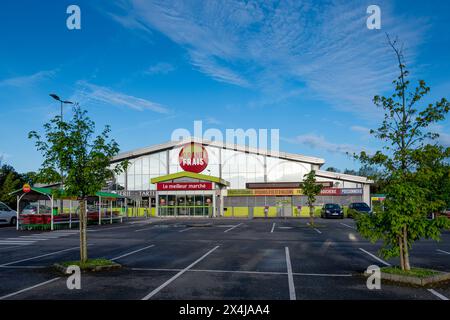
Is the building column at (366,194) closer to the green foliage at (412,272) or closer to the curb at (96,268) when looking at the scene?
the green foliage at (412,272)

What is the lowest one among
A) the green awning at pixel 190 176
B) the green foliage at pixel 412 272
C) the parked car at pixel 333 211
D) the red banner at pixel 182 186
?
the parked car at pixel 333 211

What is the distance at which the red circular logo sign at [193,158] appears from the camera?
47006 mm

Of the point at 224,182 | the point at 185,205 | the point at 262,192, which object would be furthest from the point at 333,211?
the point at 185,205

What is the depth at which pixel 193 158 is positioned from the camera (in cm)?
4734

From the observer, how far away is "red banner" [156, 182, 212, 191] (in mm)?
43141

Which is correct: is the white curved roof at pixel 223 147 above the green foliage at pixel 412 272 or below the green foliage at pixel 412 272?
above

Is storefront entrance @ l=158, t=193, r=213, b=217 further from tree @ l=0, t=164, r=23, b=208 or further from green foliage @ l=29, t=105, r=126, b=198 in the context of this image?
green foliage @ l=29, t=105, r=126, b=198

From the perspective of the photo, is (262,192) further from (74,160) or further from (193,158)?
(74,160)

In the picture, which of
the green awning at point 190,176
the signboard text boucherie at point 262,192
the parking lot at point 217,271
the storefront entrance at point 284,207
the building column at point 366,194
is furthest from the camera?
the storefront entrance at point 284,207

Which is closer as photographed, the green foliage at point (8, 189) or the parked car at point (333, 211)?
the parked car at point (333, 211)

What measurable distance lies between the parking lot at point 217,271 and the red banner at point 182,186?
26.0 m

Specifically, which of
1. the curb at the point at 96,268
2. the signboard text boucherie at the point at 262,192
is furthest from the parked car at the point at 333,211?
the curb at the point at 96,268

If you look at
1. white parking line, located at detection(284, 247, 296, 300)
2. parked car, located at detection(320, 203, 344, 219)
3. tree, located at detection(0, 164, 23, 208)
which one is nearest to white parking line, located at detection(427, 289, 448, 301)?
white parking line, located at detection(284, 247, 296, 300)
